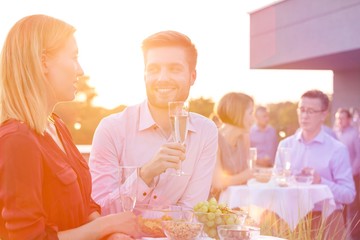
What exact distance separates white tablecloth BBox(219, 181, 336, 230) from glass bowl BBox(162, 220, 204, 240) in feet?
11.8

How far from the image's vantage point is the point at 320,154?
6859 mm

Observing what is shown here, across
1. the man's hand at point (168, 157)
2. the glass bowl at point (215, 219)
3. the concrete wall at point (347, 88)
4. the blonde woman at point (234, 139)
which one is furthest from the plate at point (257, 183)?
the concrete wall at point (347, 88)

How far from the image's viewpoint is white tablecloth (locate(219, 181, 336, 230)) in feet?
20.2

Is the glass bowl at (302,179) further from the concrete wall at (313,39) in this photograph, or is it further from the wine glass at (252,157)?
the concrete wall at (313,39)

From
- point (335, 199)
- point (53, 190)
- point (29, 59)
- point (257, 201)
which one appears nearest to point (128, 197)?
point (53, 190)

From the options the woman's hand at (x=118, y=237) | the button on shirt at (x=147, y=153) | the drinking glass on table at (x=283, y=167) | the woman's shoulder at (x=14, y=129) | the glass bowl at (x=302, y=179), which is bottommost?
the glass bowl at (x=302, y=179)

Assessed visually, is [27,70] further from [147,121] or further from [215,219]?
[147,121]

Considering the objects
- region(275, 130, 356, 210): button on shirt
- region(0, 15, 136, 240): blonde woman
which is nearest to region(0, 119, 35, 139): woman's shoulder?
region(0, 15, 136, 240): blonde woman

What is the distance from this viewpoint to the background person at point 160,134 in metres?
3.34

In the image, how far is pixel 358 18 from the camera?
46.2ft

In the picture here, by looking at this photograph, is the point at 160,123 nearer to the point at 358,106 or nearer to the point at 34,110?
the point at 34,110

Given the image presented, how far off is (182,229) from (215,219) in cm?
22

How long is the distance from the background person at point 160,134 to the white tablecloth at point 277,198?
8.71 ft

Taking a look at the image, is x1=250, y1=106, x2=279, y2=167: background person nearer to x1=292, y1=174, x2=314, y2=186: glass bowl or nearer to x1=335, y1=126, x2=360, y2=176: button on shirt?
x1=335, y1=126, x2=360, y2=176: button on shirt
